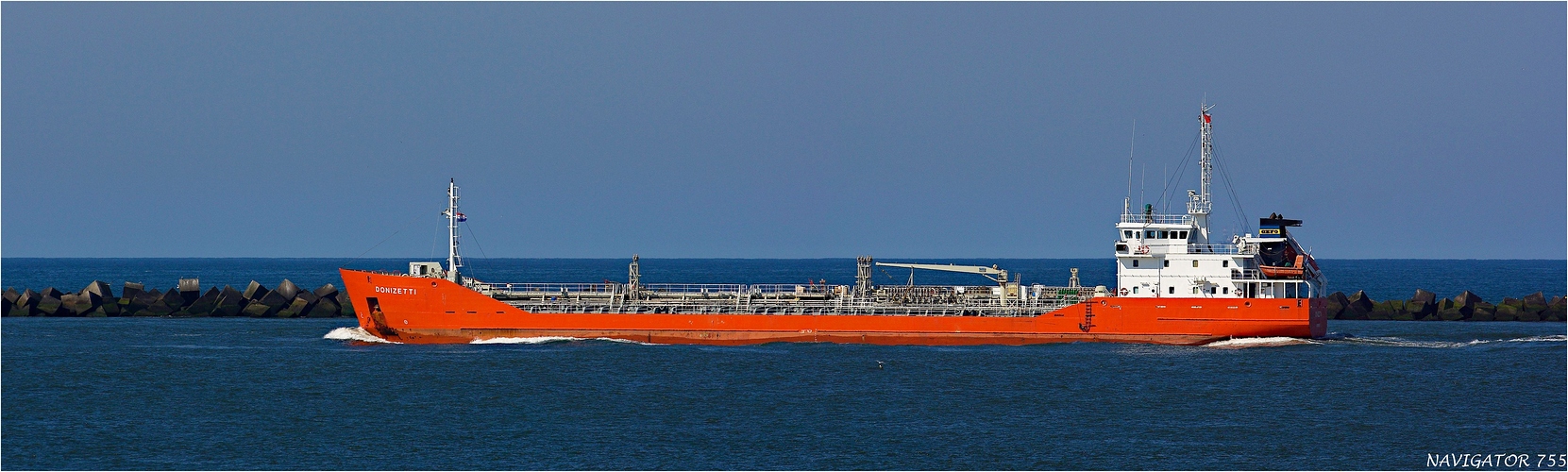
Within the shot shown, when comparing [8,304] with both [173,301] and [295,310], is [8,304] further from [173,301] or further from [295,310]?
[295,310]

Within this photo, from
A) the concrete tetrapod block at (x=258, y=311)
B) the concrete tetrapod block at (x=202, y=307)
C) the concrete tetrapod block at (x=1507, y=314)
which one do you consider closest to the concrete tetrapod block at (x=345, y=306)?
the concrete tetrapod block at (x=258, y=311)

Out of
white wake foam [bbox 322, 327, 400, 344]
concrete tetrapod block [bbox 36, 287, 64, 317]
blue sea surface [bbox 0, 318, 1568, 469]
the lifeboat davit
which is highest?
the lifeboat davit

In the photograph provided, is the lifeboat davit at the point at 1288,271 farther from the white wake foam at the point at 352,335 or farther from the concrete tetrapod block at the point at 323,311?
the concrete tetrapod block at the point at 323,311

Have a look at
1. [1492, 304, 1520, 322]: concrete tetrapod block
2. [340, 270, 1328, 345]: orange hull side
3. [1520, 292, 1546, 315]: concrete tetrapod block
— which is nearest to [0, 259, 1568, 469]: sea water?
[340, 270, 1328, 345]: orange hull side

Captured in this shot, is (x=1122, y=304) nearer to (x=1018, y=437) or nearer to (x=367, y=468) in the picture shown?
(x=1018, y=437)

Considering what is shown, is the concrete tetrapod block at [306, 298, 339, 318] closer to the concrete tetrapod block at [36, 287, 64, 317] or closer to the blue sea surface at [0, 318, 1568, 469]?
the concrete tetrapod block at [36, 287, 64, 317]

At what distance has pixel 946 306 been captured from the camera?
4294cm

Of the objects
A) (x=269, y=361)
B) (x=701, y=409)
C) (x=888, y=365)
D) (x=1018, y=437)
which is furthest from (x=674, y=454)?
(x=269, y=361)

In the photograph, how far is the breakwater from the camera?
2227 inches

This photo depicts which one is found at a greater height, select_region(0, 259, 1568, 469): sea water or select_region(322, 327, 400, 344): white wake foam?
select_region(322, 327, 400, 344): white wake foam

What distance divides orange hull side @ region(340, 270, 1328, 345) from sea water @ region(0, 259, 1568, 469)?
925 millimetres

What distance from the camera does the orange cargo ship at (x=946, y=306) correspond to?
134 feet

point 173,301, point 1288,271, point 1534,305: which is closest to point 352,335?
point 173,301

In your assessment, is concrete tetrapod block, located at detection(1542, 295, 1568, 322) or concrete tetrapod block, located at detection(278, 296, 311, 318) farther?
concrete tetrapod block, located at detection(278, 296, 311, 318)
